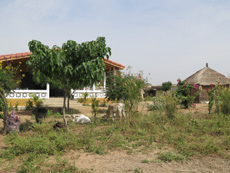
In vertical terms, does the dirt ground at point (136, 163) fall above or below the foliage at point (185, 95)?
below

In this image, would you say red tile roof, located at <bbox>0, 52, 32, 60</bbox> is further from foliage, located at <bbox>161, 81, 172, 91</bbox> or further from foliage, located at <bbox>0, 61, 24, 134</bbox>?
foliage, located at <bbox>161, 81, 172, 91</bbox>

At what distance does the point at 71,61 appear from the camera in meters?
6.51

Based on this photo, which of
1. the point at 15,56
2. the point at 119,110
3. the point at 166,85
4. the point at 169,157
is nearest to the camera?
the point at 169,157

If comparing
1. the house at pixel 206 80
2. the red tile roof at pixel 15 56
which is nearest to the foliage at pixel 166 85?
the house at pixel 206 80

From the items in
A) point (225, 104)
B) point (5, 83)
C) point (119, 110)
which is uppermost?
point (5, 83)

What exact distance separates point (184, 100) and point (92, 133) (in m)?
8.17

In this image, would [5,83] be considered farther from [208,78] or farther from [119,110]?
[208,78]

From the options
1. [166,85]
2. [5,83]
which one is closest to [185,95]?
[5,83]

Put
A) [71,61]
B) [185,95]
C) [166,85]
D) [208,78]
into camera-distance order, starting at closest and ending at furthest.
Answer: [71,61] → [185,95] → [208,78] → [166,85]

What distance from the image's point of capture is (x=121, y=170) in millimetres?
3859

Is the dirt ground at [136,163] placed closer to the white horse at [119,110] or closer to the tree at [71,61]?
the tree at [71,61]

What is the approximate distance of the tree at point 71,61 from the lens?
19.0 ft

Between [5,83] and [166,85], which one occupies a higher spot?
[166,85]

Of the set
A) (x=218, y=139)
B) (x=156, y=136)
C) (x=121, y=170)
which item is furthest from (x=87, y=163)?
(x=218, y=139)
